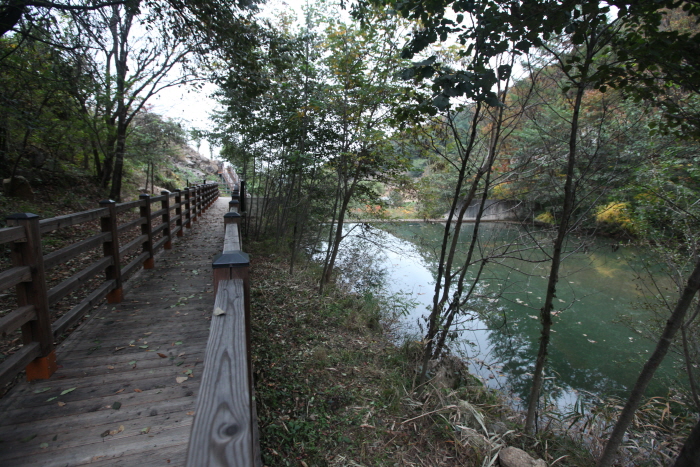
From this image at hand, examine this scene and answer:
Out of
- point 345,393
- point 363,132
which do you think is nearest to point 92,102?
point 363,132

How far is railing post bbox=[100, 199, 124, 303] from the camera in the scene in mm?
3434

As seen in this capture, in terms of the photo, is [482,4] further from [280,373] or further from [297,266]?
[297,266]

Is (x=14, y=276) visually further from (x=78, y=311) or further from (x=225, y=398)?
(x=225, y=398)

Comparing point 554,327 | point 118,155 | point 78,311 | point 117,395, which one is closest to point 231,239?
point 117,395

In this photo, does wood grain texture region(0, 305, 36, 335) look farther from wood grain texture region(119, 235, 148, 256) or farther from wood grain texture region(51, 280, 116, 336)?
wood grain texture region(119, 235, 148, 256)

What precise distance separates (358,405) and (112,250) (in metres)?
3.20

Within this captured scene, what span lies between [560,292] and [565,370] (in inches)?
→ 170

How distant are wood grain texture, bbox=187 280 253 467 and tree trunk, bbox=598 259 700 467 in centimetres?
220

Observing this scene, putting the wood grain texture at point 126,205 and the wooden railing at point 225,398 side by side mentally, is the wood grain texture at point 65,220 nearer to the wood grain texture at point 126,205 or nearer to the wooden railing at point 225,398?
the wood grain texture at point 126,205

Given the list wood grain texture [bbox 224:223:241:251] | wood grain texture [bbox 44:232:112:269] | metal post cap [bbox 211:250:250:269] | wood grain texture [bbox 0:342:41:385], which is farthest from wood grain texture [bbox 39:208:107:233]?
metal post cap [bbox 211:250:250:269]

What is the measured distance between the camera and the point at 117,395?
222 centimetres

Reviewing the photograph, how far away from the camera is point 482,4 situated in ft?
7.79

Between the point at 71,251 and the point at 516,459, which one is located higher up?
the point at 71,251

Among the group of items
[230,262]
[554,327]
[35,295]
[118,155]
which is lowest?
[554,327]
